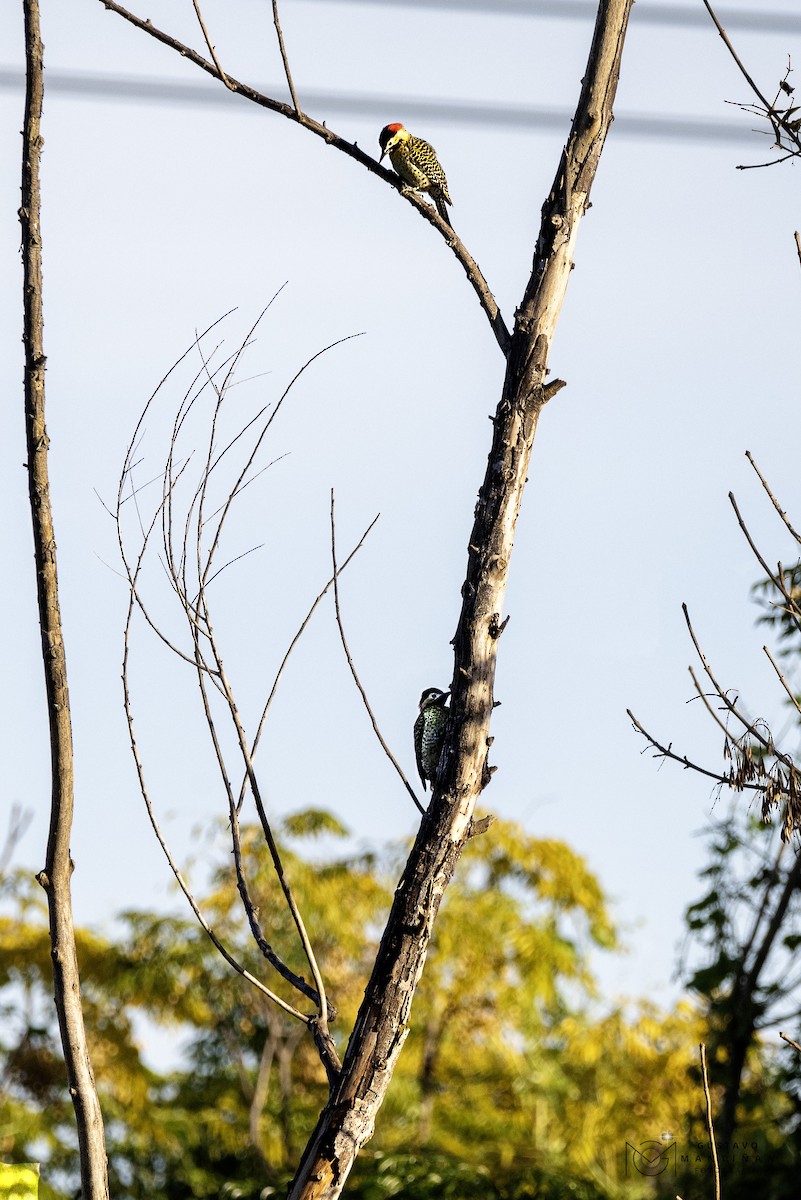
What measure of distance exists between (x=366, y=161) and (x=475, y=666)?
1.11 metres

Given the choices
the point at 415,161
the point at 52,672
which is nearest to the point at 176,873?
the point at 52,672

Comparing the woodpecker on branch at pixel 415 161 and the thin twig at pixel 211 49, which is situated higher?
the woodpecker on branch at pixel 415 161

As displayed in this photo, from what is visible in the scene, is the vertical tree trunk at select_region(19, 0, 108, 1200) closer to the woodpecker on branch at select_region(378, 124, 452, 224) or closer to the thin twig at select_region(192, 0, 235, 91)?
the thin twig at select_region(192, 0, 235, 91)

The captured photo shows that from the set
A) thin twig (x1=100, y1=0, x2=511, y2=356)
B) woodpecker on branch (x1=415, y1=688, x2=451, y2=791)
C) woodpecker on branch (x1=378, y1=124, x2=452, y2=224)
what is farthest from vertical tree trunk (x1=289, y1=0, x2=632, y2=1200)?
woodpecker on branch (x1=378, y1=124, x2=452, y2=224)

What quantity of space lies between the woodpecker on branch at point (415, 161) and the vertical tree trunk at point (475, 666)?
161cm

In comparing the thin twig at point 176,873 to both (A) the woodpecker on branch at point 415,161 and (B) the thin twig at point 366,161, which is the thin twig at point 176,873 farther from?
(A) the woodpecker on branch at point 415,161

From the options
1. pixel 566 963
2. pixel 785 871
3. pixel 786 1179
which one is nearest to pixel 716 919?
pixel 785 871

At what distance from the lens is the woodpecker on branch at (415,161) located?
13.7 feet

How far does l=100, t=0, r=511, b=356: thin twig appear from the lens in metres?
→ 2.37

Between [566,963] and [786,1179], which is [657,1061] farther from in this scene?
[786,1179]

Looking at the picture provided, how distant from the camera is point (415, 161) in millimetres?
4219

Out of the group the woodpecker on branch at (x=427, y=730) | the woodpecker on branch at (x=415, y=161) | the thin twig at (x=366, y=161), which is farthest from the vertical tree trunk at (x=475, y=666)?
the woodpecker on branch at (x=415, y=161)

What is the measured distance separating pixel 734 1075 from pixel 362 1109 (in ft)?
12.1

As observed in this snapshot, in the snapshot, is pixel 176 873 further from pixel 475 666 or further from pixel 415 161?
pixel 415 161
